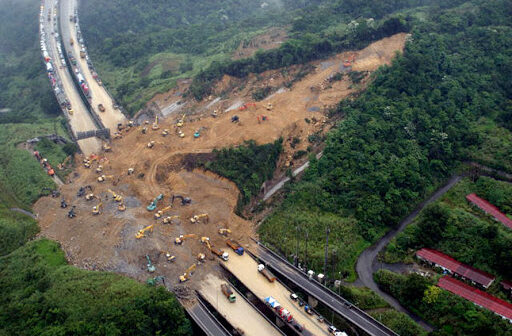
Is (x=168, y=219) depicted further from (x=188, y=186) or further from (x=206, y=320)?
(x=206, y=320)

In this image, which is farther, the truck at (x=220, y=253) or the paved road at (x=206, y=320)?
the truck at (x=220, y=253)

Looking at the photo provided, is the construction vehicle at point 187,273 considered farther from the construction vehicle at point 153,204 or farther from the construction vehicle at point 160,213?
the construction vehicle at point 153,204

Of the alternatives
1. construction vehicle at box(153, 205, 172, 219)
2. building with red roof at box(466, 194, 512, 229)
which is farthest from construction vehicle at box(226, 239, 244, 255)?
building with red roof at box(466, 194, 512, 229)

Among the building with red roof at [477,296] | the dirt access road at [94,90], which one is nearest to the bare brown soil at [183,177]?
the dirt access road at [94,90]

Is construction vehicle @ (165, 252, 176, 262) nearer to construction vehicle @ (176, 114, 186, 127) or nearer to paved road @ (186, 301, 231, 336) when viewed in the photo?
paved road @ (186, 301, 231, 336)

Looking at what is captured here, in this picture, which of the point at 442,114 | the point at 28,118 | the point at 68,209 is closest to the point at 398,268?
the point at 442,114

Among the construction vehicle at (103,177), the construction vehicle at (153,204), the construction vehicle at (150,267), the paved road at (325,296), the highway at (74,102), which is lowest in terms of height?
the paved road at (325,296)
